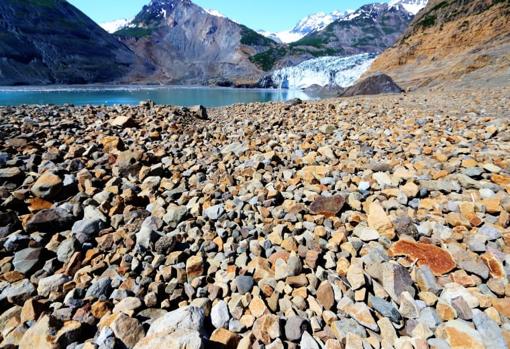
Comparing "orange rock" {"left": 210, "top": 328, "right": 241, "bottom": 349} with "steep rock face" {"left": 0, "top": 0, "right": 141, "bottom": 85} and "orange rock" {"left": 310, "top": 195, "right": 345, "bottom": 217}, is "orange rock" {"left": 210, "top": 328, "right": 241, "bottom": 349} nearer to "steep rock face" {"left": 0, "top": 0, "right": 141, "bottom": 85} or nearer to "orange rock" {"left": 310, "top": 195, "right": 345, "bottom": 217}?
"orange rock" {"left": 310, "top": 195, "right": 345, "bottom": 217}

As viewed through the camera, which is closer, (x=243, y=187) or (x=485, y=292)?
(x=485, y=292)

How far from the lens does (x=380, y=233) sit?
2.85 meters

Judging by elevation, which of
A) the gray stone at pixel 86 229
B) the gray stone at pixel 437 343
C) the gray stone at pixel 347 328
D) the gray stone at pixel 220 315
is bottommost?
the gray stone at pixel 86 229

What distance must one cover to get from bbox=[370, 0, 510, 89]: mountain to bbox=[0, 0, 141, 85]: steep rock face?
357ft

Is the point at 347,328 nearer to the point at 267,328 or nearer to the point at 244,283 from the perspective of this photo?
the point at 267,328

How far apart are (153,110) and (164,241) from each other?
7.48 m

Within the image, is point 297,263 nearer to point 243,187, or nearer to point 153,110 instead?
point 243,187

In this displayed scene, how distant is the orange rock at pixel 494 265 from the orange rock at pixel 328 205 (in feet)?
4.44

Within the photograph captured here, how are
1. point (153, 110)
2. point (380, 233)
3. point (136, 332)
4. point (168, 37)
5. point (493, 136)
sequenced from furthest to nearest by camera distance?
point (168, 37)
point (153, 110)
point (493, 136)
point (380, 233)
point (136, 332)

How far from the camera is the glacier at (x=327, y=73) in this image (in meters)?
76.0

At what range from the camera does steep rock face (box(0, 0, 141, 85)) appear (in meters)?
97.6

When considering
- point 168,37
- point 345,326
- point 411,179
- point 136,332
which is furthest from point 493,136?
point 168,37

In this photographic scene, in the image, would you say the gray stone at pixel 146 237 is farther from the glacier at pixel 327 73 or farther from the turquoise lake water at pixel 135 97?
the glacier at pixel 327 73

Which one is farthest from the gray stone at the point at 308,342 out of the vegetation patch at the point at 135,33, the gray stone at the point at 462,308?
the vegetation patch at the point at 135,33
